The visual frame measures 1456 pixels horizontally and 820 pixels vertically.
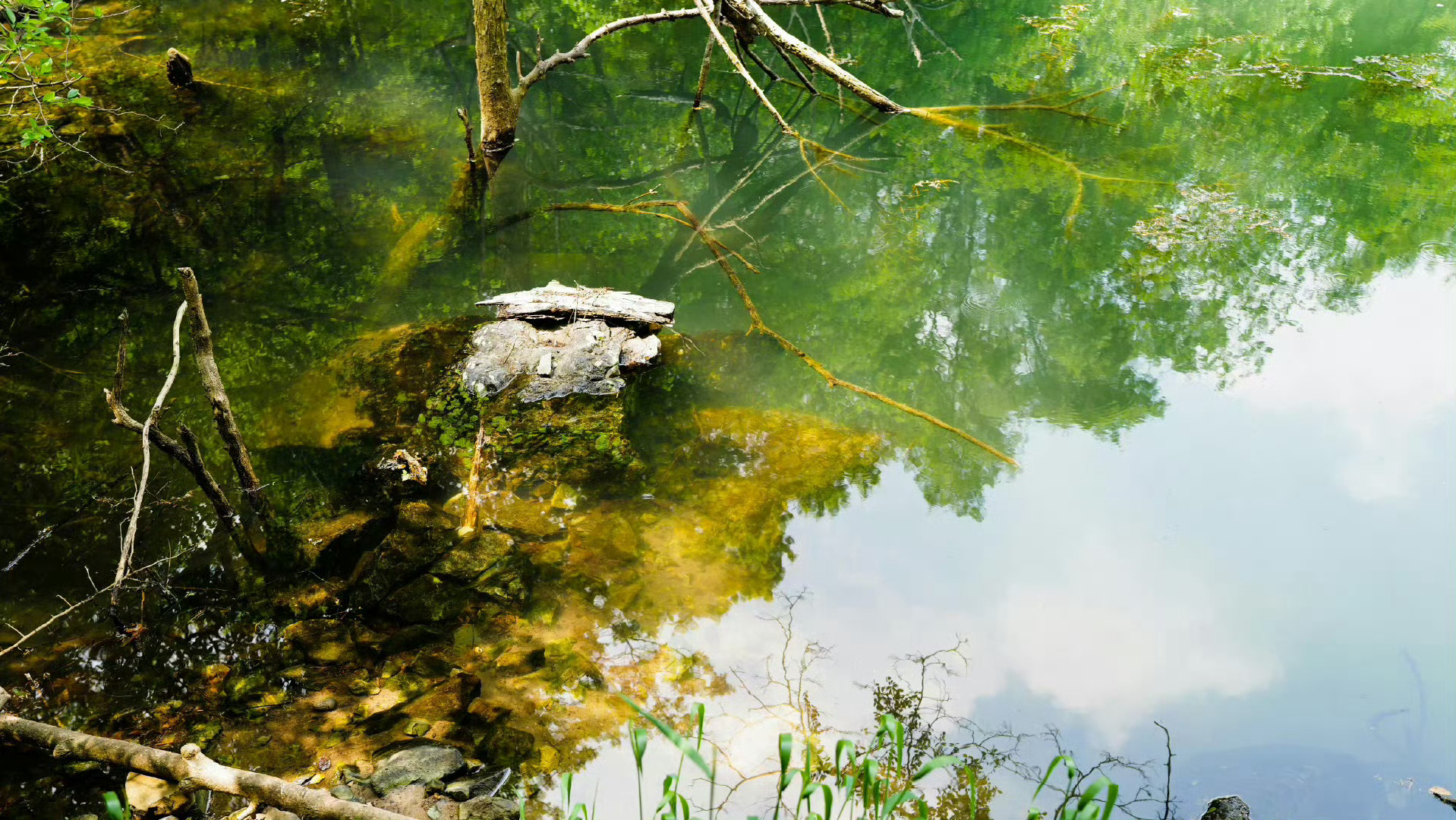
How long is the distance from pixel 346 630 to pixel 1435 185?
31.6 feet

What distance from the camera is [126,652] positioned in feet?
12.7

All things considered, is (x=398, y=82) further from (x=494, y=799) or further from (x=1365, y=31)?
(x=1365, y=31)

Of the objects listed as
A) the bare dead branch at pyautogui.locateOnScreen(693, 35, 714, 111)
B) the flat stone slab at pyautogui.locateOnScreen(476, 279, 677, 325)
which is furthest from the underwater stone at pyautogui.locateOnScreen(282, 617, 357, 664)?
the bare dead branch at pyautogui.locateOnScreen(693, 35, 714, 111)

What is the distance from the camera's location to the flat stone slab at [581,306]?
19.2ft

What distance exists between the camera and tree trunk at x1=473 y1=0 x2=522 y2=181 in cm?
727

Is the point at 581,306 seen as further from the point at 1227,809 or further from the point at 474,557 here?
the point at 1227,809

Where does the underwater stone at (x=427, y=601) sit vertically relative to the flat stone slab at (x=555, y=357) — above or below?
below

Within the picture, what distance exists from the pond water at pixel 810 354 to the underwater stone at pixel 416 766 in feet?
1.03

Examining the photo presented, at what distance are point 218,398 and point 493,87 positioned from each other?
186 inches

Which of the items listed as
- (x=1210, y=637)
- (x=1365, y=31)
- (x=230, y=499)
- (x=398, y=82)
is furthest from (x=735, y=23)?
(x=1365, y=31)

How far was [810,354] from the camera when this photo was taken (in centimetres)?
592

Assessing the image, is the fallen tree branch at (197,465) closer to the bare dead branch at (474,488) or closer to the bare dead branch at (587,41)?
the bare dead branch at (474,488)

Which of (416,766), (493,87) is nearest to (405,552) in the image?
(416,766)

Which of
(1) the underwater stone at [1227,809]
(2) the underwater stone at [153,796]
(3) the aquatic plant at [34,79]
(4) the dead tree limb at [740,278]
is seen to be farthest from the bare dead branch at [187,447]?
(1) the underwater stone at [1227,809]
